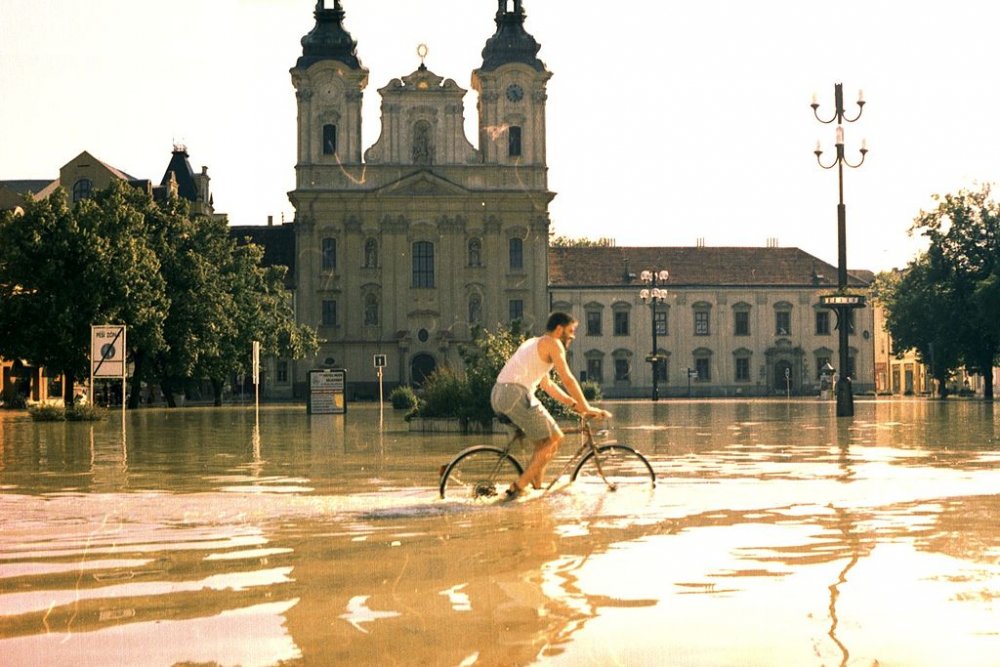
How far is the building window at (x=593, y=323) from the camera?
332 feet

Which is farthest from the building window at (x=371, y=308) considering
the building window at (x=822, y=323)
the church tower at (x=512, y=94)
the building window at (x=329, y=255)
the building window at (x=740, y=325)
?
the building window at (x=822, y=323)

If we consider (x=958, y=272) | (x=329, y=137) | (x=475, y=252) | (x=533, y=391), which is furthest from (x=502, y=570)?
(x=475, y=252)

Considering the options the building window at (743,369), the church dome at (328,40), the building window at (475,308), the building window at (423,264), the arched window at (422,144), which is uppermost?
the church dome at (328,40)

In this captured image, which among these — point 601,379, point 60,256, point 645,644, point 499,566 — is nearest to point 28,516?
point 499,566

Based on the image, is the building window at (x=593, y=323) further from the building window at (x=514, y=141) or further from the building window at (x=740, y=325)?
the building window at (x=514, y=141)

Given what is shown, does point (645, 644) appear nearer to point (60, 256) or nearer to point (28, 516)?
point (28, 516)

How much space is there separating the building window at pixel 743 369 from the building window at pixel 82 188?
48233mm

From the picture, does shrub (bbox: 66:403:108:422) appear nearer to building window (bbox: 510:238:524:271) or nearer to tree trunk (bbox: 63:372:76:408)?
tree trunk (bbox: 63:372:76:408)

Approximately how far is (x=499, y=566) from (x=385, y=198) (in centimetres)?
Result: 8527

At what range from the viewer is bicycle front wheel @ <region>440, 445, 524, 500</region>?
12.2 m

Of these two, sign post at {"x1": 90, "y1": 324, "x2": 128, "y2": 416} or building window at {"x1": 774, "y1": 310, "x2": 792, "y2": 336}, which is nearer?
sign post at {"x1": 90, "y1": 324, "x2": 128, "y2": 416}

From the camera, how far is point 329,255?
93000 millimetres

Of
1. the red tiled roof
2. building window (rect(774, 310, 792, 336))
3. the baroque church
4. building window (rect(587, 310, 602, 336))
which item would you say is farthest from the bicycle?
building window (rect(774, 310, 792, 336))

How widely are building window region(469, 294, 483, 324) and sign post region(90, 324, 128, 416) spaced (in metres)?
58.7
